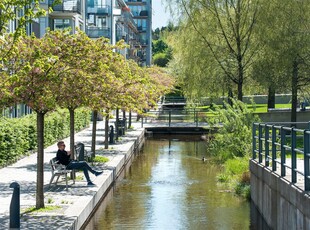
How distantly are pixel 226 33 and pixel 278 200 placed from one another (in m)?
22.5

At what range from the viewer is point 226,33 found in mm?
34938

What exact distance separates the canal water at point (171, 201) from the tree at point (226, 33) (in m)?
7.87

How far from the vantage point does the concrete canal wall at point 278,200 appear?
10.8 m

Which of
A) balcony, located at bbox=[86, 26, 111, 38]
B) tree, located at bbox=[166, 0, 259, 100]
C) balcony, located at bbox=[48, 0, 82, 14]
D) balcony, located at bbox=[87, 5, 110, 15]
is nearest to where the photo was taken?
tree, located at bbox=[166, 0, 259, 100]

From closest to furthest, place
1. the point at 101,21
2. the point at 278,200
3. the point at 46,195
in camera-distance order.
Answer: the point at 278,200 < the point at 46,195 < the point at 101,21

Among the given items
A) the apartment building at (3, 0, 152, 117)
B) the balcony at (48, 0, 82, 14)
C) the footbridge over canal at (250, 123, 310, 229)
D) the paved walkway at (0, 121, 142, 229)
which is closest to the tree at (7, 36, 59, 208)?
the apartment building at (3, 0, 152, 117)

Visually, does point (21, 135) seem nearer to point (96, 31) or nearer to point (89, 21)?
point (96, 31)

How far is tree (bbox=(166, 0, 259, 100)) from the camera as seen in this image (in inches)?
1340

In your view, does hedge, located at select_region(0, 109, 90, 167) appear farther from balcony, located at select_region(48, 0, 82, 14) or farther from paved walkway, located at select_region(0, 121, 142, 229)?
balcony, located at select_region(48, 0, 82, 14)

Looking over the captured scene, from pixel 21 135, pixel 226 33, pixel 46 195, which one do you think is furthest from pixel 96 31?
pixel 46 195

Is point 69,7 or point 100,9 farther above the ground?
point 100,9

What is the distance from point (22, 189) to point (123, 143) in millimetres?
16158

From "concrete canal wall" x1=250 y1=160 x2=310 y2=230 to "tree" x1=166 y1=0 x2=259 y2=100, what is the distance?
668 inches

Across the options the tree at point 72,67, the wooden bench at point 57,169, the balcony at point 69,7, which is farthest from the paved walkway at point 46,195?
the balcony at point 69,7
